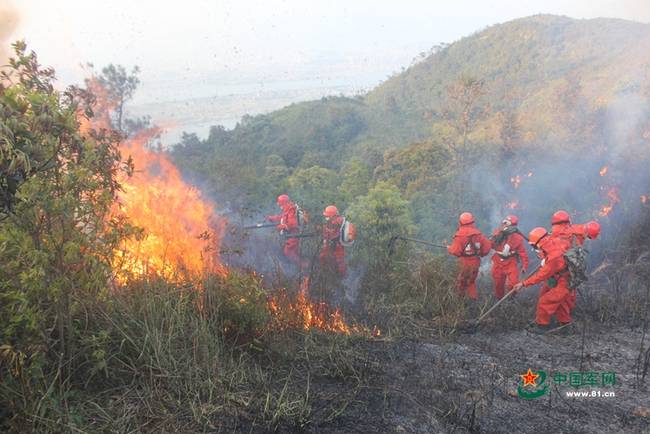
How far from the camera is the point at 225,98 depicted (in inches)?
1489

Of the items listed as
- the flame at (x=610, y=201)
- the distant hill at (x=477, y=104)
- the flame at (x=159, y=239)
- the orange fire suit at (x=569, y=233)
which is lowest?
the flame at (x=610, y=201)

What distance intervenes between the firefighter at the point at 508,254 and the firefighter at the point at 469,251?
197mm

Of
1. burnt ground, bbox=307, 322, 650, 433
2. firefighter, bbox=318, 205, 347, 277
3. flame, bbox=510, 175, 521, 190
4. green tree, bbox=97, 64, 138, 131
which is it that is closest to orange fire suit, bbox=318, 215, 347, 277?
firefighter, bbox=318, 205, 347, 277

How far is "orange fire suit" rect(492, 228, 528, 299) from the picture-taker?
676 cm

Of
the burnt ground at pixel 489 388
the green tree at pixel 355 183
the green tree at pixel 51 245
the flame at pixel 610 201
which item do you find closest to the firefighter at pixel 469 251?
the burnt ground at pixel 489 388

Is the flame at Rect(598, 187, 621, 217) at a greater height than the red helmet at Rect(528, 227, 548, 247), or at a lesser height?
lesser

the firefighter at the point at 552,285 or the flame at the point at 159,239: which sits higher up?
the flame at the point at 159,239

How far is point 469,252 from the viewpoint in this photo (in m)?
6.89

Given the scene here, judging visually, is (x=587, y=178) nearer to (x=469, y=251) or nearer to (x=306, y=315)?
(x=469, y=251)

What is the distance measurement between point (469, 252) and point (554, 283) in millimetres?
1363

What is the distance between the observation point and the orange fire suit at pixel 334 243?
8227mm

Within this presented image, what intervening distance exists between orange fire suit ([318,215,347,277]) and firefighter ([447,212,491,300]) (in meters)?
2.14

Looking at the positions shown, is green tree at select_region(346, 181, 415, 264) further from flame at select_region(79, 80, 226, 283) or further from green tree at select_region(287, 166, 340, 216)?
flame at select_region(79, 80, 226, 283)

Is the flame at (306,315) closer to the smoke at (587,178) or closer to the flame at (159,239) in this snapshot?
the flame at (159,239)
